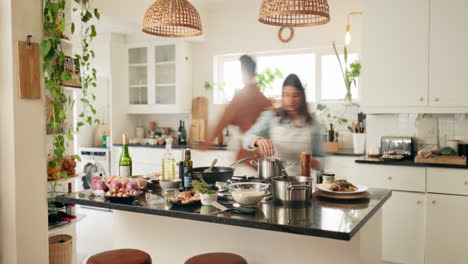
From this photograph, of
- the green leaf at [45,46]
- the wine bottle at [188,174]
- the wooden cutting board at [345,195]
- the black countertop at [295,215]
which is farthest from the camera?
the green leaf at [45,46]

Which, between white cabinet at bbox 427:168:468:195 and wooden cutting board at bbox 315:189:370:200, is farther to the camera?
white cabinet at bbox 427:168:468:195

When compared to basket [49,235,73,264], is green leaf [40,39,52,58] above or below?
above

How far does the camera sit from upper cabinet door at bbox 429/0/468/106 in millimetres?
3818

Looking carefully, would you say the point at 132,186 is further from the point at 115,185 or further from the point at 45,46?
the point at 45,46

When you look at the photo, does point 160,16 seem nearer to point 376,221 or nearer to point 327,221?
point 327,221

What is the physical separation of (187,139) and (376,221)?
12.9 ft

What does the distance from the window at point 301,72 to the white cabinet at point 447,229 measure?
1703 millimetres

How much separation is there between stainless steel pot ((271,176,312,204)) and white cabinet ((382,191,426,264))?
6.64ft

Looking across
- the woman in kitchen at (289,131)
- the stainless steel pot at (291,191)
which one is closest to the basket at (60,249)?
the woman in kitchen at (289,131)

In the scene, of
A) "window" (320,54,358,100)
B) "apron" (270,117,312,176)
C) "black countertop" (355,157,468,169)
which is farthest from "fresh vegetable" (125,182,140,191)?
"window" (320,54,358,100)

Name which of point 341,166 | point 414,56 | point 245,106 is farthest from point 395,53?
point 245,106

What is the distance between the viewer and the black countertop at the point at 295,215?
1.75 meters

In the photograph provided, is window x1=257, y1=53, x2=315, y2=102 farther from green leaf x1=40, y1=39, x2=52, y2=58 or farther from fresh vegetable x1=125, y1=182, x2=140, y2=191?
fresh vegetable x1=125, y1=182, x2=140, y2=191

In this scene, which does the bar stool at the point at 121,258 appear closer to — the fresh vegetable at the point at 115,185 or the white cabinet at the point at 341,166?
the fresh vegetable at the point at 115,185
